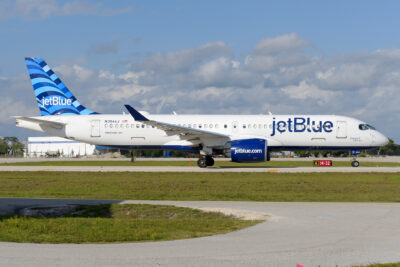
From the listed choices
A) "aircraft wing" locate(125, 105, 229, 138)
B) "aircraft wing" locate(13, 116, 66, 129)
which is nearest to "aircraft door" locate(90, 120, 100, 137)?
Result: "aircraft wing" locate(13, 116, 66, 129)

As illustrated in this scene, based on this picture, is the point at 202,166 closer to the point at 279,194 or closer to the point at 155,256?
the point at 279,194

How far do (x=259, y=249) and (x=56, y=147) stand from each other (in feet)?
411

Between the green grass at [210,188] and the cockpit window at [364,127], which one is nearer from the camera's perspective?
the green grass at [210,188]

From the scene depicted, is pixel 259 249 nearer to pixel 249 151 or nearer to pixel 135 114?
pixel 249 151

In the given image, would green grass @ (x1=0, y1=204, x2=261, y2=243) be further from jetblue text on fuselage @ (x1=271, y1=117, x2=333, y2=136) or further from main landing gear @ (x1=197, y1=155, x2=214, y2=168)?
jetblue text on fuselage @ (x1=271, y1=117, x2=333, y2=136)

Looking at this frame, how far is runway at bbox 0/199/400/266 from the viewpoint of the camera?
772cm

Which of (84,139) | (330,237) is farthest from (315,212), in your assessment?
(84,139)

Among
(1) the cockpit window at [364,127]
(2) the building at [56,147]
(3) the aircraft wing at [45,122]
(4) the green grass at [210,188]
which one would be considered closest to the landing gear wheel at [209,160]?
(4) the green grass at [210,188]

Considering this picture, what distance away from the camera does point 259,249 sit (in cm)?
865

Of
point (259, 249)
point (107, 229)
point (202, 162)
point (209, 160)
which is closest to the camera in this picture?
point (259, 249)

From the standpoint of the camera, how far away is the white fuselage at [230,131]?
35.4 meters

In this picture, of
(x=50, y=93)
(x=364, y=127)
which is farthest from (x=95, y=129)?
(x=364, y=127)

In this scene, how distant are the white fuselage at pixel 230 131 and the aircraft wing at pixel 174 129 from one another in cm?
67

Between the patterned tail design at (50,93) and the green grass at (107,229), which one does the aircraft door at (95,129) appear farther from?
the green grass at (107,229)
